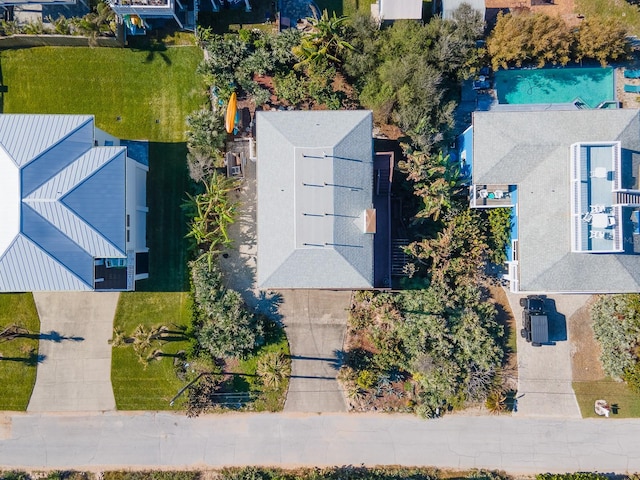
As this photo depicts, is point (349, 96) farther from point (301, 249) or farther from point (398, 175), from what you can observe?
point (301, 249)

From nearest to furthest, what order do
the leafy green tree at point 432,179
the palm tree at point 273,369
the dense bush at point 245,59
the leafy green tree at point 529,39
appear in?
the leafy green tree at point 432,179 → the leafy green tree at point 529,39 → the palm tree at point 273,369 → the dense bush at point 245,59

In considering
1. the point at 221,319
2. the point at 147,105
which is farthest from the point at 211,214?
the point at 147,105

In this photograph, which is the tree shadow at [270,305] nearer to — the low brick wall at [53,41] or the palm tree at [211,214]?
the palm tree at [211,214]

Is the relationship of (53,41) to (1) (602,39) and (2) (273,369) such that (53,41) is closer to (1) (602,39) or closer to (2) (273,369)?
(2) (273,369)

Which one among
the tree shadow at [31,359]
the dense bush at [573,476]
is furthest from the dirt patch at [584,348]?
the tree shadow at [31,359]

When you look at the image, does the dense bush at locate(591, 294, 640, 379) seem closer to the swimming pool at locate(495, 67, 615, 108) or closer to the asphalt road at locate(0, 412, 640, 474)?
the asphalt road at locate(0, 412, 640, 474)

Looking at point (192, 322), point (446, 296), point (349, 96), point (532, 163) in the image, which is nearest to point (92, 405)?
point (192, 322)
